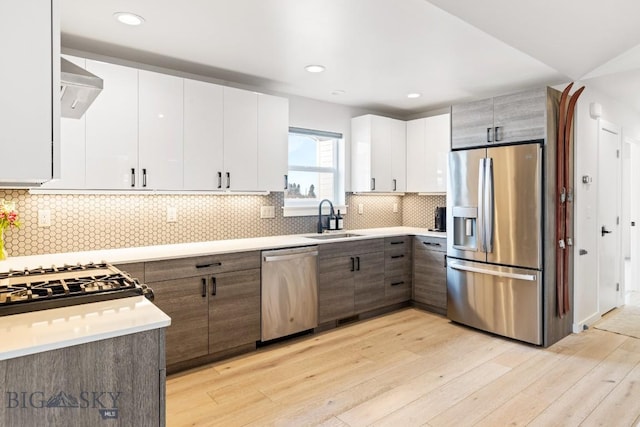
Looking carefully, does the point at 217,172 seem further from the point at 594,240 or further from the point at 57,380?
the point at 594,240

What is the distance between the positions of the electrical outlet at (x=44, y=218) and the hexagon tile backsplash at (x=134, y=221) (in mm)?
20

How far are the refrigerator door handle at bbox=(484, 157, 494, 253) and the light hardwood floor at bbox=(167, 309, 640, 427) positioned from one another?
2.92ft

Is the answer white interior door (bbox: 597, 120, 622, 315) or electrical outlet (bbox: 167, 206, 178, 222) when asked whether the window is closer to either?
electrical outlet (bbox: 167, 206, 178, 222)

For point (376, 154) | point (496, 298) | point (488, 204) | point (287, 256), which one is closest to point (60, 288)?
point (287, 256)

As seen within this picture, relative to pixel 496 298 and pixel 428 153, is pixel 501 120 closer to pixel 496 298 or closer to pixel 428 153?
pixel 428 153

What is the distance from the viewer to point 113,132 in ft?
9.33

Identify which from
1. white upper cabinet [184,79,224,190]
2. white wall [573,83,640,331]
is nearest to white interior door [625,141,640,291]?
white wall [573,83,640,331]

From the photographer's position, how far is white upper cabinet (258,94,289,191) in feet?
11.8

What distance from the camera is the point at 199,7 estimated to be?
2330mm

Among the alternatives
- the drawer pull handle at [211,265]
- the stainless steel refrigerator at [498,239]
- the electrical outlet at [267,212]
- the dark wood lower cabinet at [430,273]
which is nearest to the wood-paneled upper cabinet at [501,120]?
the stainless steel refrigerator at [498,239]

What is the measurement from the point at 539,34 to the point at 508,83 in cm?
111

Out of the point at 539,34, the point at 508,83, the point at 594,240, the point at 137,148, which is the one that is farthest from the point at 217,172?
the point at 594,240

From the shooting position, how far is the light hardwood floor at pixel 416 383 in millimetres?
2344

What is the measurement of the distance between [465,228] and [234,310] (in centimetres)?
220
